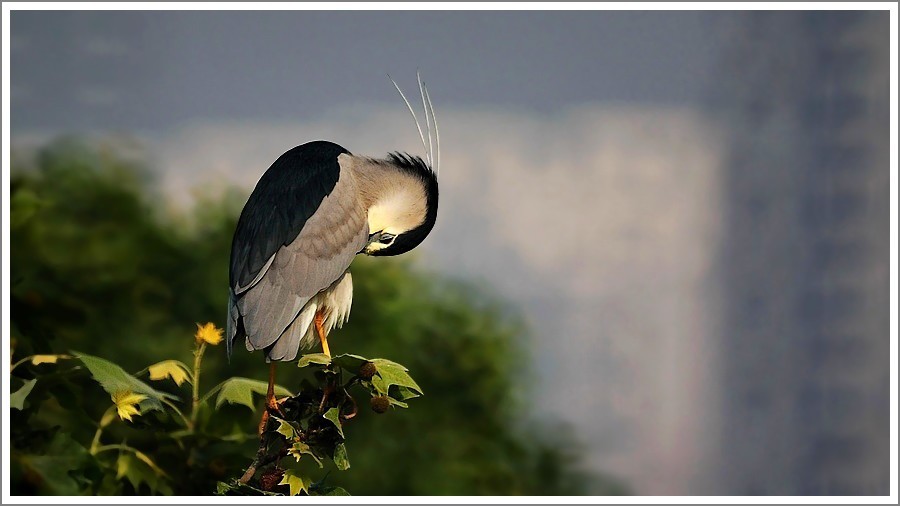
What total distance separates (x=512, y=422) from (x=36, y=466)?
1.33 metres

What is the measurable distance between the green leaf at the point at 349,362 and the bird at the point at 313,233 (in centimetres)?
16

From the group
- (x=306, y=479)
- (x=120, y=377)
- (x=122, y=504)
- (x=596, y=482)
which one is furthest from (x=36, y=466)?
(x=596, y=482)

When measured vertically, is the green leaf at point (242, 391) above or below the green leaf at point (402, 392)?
below

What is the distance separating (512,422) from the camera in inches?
76.1

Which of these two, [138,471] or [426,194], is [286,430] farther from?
[426,194]

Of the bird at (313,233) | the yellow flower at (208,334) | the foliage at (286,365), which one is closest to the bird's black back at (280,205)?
the bird at (313,233)

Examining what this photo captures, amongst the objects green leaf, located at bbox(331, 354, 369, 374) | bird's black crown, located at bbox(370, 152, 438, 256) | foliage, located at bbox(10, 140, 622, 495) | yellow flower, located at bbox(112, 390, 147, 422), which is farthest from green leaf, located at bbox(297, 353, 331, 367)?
foliage, located at bbox(10, 140, 622, 495)

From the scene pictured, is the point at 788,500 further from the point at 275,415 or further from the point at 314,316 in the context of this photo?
the point at 275,415

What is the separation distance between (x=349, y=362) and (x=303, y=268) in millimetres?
221

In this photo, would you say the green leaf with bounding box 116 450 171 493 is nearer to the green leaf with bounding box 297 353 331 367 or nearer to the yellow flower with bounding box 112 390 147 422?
the yellow flower with bounding box 112 390 147 422

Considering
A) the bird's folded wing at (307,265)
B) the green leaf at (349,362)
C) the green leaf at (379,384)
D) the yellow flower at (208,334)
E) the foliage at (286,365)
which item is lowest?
the foliage at (286,365)

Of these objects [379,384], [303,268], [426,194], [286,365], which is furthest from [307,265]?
[286,365]

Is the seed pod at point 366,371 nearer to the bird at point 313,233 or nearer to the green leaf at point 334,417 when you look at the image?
the green leaf at point 334,417

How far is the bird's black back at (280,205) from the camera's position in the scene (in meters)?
0.84
